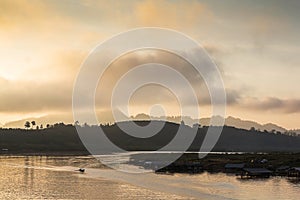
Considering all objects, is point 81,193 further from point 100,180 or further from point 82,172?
point 82,172

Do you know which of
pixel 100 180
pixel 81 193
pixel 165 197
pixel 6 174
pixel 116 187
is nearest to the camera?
pixel 165 197

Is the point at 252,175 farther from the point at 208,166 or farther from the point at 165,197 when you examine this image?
the point at 165,197

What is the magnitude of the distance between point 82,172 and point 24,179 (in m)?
17.5

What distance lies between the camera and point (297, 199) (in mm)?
62875

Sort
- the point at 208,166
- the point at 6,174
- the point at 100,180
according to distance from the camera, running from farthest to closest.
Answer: the point at 208,166, the point at 6,174, the point at 100,180

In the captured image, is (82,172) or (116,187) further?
(82,172)

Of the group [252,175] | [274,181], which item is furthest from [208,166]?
[274,181]

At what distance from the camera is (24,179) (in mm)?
85812

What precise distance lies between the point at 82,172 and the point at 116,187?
29.0 meters

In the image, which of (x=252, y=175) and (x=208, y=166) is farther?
(x=208, y=166)

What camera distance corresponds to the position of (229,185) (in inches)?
3078

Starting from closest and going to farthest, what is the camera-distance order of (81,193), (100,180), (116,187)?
(81,193)
(116,187)
(100,180)

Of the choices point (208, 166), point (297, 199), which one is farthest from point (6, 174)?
point (297, 199)

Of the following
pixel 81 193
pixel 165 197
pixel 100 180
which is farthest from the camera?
pixel 100 180
